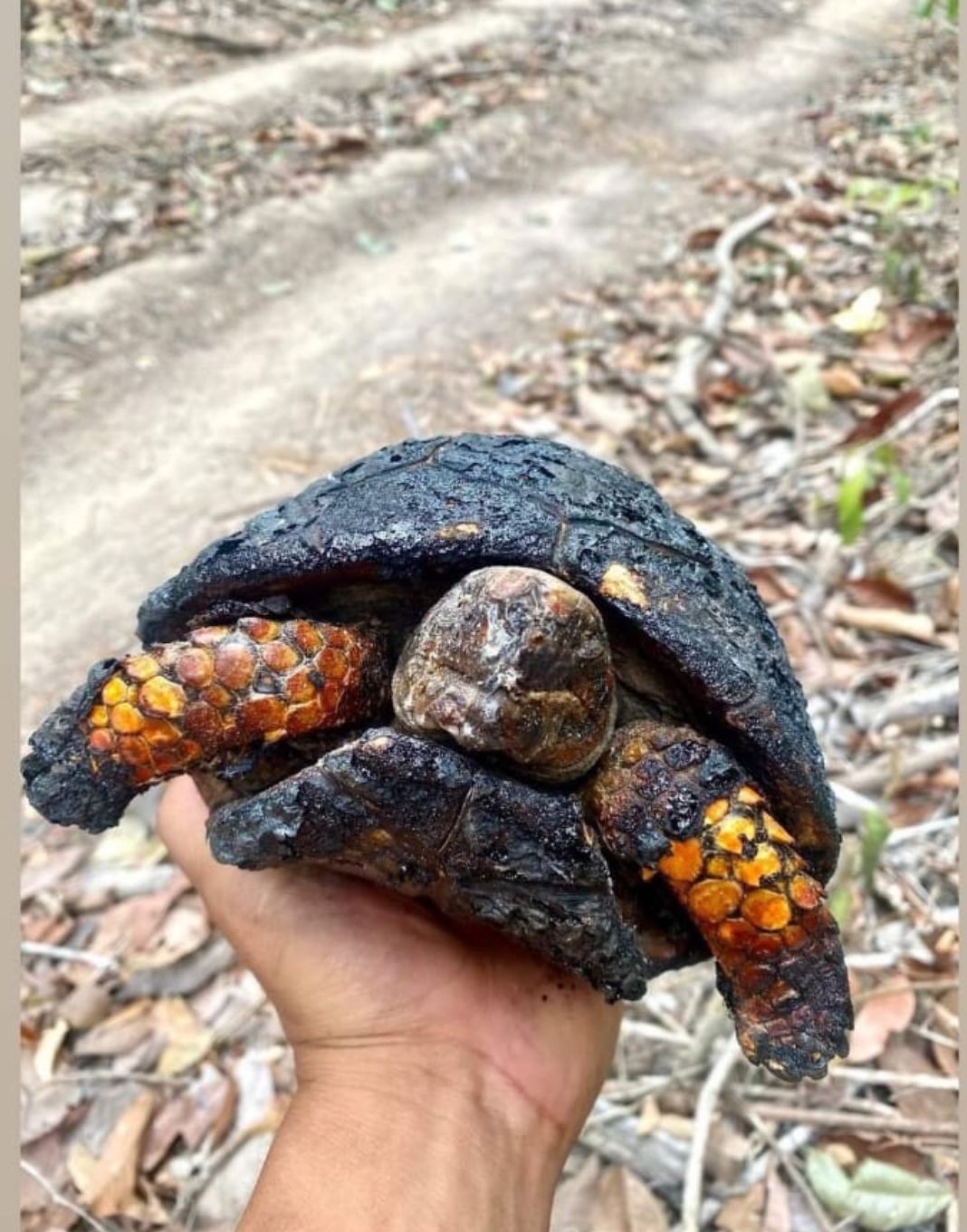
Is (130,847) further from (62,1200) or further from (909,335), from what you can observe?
(909,335)

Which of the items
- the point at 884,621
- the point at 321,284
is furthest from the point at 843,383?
the point at 321,284

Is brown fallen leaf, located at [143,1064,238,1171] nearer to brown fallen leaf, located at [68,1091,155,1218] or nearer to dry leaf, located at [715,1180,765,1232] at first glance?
brown fallen leaf, located at [68,1091,155,1218]

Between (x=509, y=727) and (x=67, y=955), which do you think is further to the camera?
(x=67, y=955)

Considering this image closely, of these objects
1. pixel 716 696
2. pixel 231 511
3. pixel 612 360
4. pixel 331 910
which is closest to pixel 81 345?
pixel 231 511

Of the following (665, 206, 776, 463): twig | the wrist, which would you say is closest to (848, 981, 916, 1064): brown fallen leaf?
the wrist

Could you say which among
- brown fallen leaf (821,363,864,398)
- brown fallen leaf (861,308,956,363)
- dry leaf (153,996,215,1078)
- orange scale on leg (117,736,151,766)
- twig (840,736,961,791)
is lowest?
dry leaf (153,996,215,1078)

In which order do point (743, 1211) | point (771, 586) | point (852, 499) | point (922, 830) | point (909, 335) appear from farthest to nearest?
point (909, 335) < point (771, 586) < point (852, 499) < point (922, 830) < point (743, 1211)

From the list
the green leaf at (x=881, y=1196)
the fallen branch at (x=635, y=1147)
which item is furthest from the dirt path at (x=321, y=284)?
the green leaf at (x=881, y=1196)
